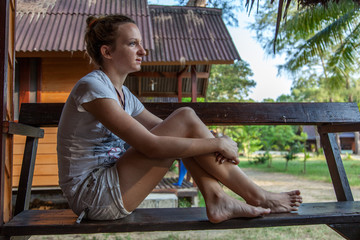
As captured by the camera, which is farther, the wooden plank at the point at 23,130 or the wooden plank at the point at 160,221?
the wooden plank at the point at 23,130

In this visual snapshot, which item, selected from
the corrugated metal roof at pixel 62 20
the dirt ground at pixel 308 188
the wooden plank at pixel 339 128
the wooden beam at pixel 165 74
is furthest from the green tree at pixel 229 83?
the wooden plank at pixel 339 128

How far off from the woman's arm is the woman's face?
0.42 m

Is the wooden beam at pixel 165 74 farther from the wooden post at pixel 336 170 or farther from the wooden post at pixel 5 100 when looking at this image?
the wooden post at pixel 5 100

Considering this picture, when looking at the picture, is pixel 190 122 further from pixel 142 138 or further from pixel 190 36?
pixel 190 36

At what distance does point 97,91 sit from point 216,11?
269 inches

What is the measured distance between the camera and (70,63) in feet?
20.6

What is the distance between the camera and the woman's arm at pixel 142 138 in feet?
5.59

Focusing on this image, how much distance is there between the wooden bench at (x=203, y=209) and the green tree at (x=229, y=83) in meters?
19.9

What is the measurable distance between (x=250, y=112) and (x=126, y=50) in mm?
1071

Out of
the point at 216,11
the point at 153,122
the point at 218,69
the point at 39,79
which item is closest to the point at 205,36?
the point at 216,11

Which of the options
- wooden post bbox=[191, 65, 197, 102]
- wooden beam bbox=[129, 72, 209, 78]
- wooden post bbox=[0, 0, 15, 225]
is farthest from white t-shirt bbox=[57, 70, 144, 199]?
wooden beam bbox=[129, 72, 209, 78]

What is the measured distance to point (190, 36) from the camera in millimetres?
7160

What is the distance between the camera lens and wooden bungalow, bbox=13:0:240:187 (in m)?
5.38

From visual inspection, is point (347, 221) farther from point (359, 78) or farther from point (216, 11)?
point (359, 78)
